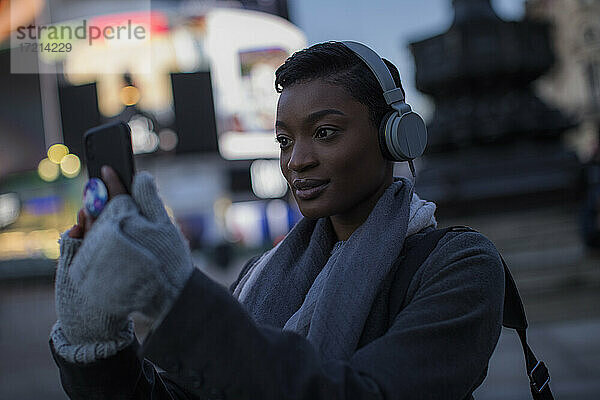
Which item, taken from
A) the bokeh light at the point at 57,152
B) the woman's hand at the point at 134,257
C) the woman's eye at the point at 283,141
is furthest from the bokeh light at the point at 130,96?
the woman's hand at the point at 134,257

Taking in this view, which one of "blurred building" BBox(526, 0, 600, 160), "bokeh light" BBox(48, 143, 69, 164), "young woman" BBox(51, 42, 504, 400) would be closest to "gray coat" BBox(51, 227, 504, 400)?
"young woman" BBox(51, 42, 504, 400)

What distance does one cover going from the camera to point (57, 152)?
25.4 m

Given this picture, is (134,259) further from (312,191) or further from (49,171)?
(49,171)

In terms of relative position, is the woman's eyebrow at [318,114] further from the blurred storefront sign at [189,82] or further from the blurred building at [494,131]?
the blurred storefront sign at [189,82]

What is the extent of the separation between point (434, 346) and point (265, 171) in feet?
103

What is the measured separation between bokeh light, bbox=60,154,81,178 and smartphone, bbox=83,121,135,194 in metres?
26.5

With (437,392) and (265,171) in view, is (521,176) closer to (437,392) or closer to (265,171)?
(437,392)

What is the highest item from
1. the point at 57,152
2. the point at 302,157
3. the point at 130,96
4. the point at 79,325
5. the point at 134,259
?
the point at 130,96

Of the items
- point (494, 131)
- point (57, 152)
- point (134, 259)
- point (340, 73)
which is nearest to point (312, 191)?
point (340, 73)

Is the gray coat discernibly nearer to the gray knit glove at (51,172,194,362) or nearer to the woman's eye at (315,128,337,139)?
the gray knit glove at (51,172,194,362)

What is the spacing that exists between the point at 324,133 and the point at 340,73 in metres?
0.14

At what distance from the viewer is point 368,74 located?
133 cm

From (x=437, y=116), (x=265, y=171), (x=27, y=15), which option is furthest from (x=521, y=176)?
(x=265, y=171)

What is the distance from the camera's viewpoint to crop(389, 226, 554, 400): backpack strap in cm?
121
